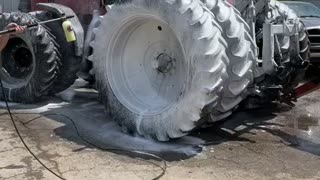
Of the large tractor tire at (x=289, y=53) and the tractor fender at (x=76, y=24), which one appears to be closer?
the large tractor tire at (x=289, y=53)

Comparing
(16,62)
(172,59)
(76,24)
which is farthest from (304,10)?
(16,62)

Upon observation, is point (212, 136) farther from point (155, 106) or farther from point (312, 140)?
point (312, 140)

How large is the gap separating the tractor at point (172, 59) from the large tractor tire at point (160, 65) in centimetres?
1

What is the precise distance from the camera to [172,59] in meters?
5.63

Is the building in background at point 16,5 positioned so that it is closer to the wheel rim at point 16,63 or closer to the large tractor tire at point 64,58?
the wheel rim at point 16,63

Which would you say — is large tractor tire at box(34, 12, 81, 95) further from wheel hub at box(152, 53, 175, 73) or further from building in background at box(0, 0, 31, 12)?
building in background at box(0, 0, 31, 12)

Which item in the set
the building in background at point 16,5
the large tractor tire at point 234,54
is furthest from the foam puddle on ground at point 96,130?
the building in background at point 16,5

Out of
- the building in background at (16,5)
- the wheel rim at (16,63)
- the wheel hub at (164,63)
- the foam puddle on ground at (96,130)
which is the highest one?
the building in background at (16,5)

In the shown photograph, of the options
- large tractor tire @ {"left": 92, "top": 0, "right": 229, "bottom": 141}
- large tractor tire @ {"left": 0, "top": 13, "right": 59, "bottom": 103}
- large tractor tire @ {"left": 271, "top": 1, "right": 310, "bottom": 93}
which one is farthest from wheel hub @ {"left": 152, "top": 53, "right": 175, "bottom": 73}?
large tractor tire @ {"left": 0, "top": 13, "right": 59, "bottom": 103}

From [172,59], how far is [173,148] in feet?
3.49

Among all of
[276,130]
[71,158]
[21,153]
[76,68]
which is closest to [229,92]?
[276,130]

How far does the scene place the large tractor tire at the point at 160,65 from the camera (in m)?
4.83

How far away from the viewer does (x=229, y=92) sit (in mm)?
5121

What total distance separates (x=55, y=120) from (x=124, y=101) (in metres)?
1.27
